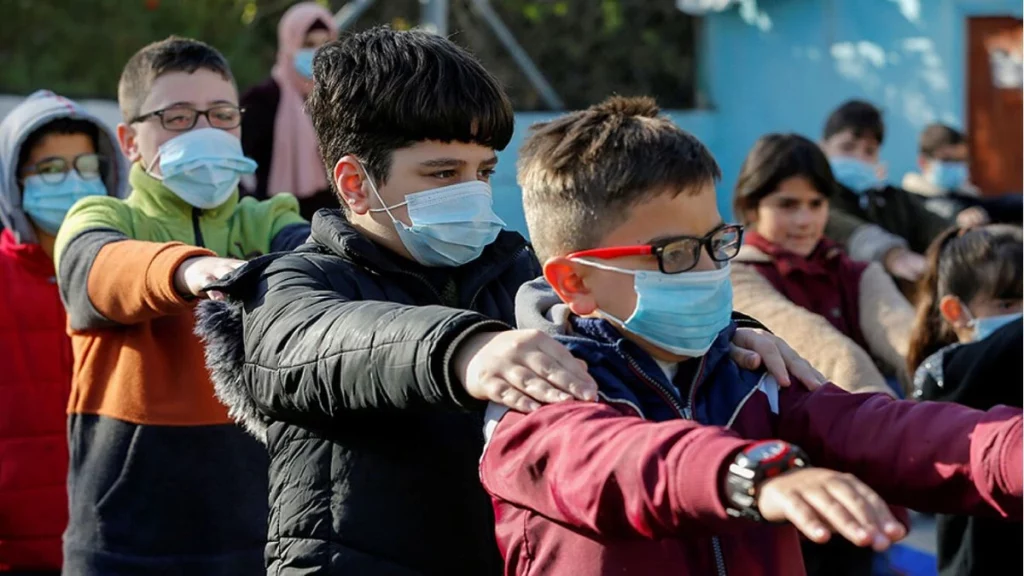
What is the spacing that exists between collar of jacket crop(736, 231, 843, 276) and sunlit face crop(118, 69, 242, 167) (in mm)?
1965

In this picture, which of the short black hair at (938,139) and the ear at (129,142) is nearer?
the ear at (129,142)

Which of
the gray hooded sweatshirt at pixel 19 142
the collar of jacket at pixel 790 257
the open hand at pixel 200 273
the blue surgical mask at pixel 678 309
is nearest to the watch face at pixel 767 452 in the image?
the blue surgical mask at pixel 678 309

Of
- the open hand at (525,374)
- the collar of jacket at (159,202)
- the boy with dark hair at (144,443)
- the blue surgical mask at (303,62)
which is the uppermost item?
the blue surgical mask at (303,62)

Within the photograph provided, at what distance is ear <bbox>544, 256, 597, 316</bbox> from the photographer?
257 cm

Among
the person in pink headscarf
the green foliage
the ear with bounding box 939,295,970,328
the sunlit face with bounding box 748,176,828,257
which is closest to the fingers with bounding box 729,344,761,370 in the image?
the ear with bounding box 939,295,970,328

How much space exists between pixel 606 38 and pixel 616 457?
40.5 feet

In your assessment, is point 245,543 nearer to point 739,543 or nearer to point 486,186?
point 486,186

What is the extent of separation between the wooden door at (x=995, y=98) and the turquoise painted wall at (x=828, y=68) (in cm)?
15

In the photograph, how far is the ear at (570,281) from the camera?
257cm

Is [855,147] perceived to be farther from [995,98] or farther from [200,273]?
[200,273]

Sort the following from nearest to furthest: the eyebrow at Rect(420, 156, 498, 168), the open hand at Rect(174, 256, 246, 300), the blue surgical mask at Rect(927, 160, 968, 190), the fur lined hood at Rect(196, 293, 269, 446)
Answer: the fur lined hood at Rect(196, 293, 269, 446), the eyebrow at Rect(420, 156, 498, 168), the open hand at Rect(174, 256, 246, 300), the blue surgical mask at Rect(927, 160, 968, 190)

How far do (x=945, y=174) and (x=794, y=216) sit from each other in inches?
130

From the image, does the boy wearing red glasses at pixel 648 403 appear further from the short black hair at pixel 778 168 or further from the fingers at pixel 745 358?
the short black hair at pixel 778 168

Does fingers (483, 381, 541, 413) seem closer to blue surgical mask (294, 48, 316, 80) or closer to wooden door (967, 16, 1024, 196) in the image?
blue surgical mask (294, 48, 316, 80)
